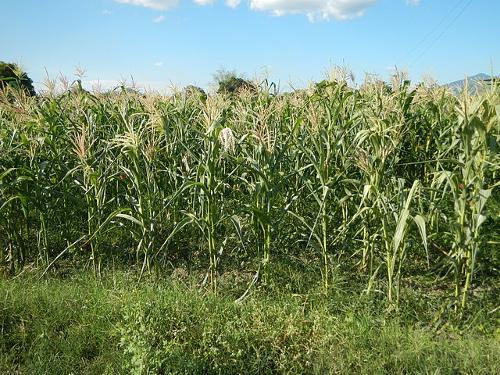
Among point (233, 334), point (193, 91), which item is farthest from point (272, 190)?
point (193, 91)

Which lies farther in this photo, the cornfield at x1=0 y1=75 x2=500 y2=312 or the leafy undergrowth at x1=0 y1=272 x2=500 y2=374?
the cornfield at x1=0 y1=75 x2=500 y2=312

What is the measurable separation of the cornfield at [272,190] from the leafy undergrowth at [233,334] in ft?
0.66

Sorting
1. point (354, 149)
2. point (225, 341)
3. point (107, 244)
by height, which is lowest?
point (225, 341)

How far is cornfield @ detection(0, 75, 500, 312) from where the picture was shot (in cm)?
295

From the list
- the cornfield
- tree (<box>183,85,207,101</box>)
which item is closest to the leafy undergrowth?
the cornfield

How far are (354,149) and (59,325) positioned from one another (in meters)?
2.24

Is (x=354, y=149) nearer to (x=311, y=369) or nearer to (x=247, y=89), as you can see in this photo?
(x=311, y=369)

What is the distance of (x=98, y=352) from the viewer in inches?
111

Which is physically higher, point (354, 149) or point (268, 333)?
point (354, 149)

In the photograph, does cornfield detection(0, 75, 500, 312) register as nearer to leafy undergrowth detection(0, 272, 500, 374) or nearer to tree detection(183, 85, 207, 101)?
leafy undergrowth detection(0, 272, 500, 374)

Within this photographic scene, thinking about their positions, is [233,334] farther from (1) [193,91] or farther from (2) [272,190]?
(1) [193,91]

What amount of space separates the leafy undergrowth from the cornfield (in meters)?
0.20

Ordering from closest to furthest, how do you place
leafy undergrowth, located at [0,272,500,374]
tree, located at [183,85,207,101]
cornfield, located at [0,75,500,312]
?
leafy undergrowth, located at [0,272,500,374] < cornfield, located at [0,75,500,312] < tree, located at [183,85,207,101]

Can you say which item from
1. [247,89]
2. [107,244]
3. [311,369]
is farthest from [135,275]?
[247,89]
